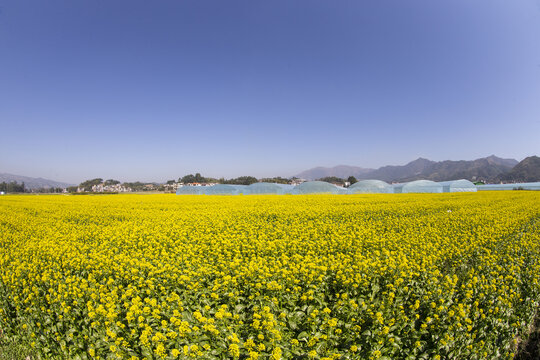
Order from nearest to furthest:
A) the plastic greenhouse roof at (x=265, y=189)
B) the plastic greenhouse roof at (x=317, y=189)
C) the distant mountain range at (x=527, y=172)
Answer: the plastic greenhouse roof at (x=317, y=189)
the plastic greenhouse roof at (x=265, y=189)
the distant mountain range at (x=527, y=172)

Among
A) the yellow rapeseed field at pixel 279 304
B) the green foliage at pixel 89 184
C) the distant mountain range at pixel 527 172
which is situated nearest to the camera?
the yellow rapeseed field at pixel 279 304

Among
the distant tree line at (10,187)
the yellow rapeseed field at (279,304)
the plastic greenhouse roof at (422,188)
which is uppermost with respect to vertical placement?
the distant tree line at (10,187)

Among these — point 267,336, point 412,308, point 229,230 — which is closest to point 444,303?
point 412,308

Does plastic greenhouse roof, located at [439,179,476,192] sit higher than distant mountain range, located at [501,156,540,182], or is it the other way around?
distant mountain range, located at [501,156,540,182]

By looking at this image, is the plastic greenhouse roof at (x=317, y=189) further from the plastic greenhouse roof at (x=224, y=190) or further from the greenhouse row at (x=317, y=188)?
the plastic greenhouse roof at (x=224, y=190)

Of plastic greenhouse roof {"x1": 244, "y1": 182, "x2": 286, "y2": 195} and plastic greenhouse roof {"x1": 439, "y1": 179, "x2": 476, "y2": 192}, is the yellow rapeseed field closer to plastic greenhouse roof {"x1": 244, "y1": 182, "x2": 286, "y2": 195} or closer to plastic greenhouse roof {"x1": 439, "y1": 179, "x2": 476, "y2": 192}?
plastic greenhouse roof {"x1": 244, "y1": 182, "x2": 286, "y2": 195}

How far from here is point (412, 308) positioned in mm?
Answer: 3320

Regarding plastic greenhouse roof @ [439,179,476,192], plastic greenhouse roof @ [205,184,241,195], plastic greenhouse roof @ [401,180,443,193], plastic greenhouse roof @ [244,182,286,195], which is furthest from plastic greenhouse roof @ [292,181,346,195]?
plastic greenhouse roof @ [439,179,476,192]

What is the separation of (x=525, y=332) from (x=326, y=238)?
3.73 meters

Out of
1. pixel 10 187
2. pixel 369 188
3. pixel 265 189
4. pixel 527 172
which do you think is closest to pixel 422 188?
pixel 369 188

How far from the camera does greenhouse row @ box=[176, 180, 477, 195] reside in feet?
142

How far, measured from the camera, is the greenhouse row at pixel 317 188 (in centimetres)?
4325

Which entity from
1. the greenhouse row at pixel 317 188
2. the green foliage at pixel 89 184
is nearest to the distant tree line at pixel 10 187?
the green foliage at pixel 89 184

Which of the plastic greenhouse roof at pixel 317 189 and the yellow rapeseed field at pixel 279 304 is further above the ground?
the plastic greenhouse roof at pixel 317 189
